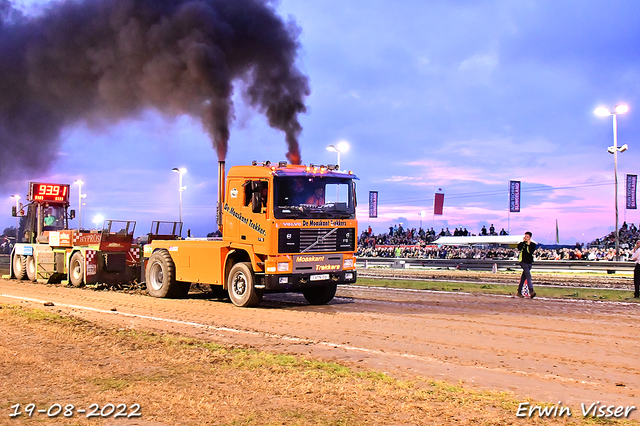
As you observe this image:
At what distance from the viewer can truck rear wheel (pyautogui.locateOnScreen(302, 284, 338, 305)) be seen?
51.1 feet

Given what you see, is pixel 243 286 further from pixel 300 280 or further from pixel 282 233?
pixel 282 233

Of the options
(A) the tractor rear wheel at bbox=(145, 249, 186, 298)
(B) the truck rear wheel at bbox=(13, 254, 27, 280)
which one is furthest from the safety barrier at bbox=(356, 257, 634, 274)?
(B) the truck rear wheel at bbox=(13, 254, 27, 280)

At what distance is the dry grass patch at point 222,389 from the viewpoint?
5496mm

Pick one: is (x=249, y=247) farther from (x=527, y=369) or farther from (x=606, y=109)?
(x=606, y=109)

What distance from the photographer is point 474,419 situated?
536 cm

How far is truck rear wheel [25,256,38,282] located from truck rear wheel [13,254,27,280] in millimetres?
270

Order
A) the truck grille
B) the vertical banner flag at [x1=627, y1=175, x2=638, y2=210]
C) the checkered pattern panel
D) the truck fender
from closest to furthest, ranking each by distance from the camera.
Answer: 1. the truck grille
2. the truck fender
3. the checkered pattern panel
4. the vertical banner flag at [x1=627, y1=175, x2=638, y2=210]

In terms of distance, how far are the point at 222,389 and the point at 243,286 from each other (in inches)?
311

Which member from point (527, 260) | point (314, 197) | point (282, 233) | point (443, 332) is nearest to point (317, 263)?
Result: point (282, 233)

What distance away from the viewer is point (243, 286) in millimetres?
14312

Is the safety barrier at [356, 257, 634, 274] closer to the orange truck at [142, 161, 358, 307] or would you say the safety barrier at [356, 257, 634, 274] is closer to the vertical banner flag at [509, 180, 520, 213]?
the orange truck at [142, 161, 358, 307]

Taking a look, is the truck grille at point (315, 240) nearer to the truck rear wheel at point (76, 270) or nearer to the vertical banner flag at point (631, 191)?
the truck rear wheel at point (76, 270)

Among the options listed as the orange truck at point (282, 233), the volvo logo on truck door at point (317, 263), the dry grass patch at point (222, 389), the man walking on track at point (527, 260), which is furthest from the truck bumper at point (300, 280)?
the man walking on track at point (527, 260)

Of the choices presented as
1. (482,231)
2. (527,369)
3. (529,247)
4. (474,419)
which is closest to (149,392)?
(474,419)
